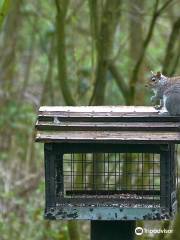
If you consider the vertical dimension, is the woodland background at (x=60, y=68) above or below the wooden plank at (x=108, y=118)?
above

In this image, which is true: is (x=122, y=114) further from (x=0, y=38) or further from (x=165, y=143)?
(x=0, y=38)

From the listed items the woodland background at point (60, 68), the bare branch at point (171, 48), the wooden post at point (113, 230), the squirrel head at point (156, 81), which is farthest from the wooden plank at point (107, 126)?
the bare branch at point (171, 48)

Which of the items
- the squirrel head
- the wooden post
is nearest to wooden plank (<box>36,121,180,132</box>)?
the wooden post

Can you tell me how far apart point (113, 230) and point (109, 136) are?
0.52 metres

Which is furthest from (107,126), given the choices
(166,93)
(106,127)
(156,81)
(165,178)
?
(156,81)

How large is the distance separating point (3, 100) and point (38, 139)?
6.86 meters

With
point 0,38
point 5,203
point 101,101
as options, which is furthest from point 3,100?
point 101,101

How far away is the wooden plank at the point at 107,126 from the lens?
136 inches

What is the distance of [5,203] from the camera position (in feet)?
27.5

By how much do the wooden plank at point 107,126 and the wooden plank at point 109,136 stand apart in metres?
0.02

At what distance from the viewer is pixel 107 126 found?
346 cm

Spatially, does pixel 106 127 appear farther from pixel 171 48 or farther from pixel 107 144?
pixel 171 48

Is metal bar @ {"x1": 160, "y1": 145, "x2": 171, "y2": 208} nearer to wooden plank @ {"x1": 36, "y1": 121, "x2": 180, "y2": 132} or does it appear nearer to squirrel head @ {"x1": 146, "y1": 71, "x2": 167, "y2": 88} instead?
wooden plank @ {"x1": 36, "y1": 121, "x2": 180, "y2": 132}

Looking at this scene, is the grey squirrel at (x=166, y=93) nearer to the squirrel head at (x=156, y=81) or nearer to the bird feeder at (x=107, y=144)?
the squirrel head at (x=156, y=81)
